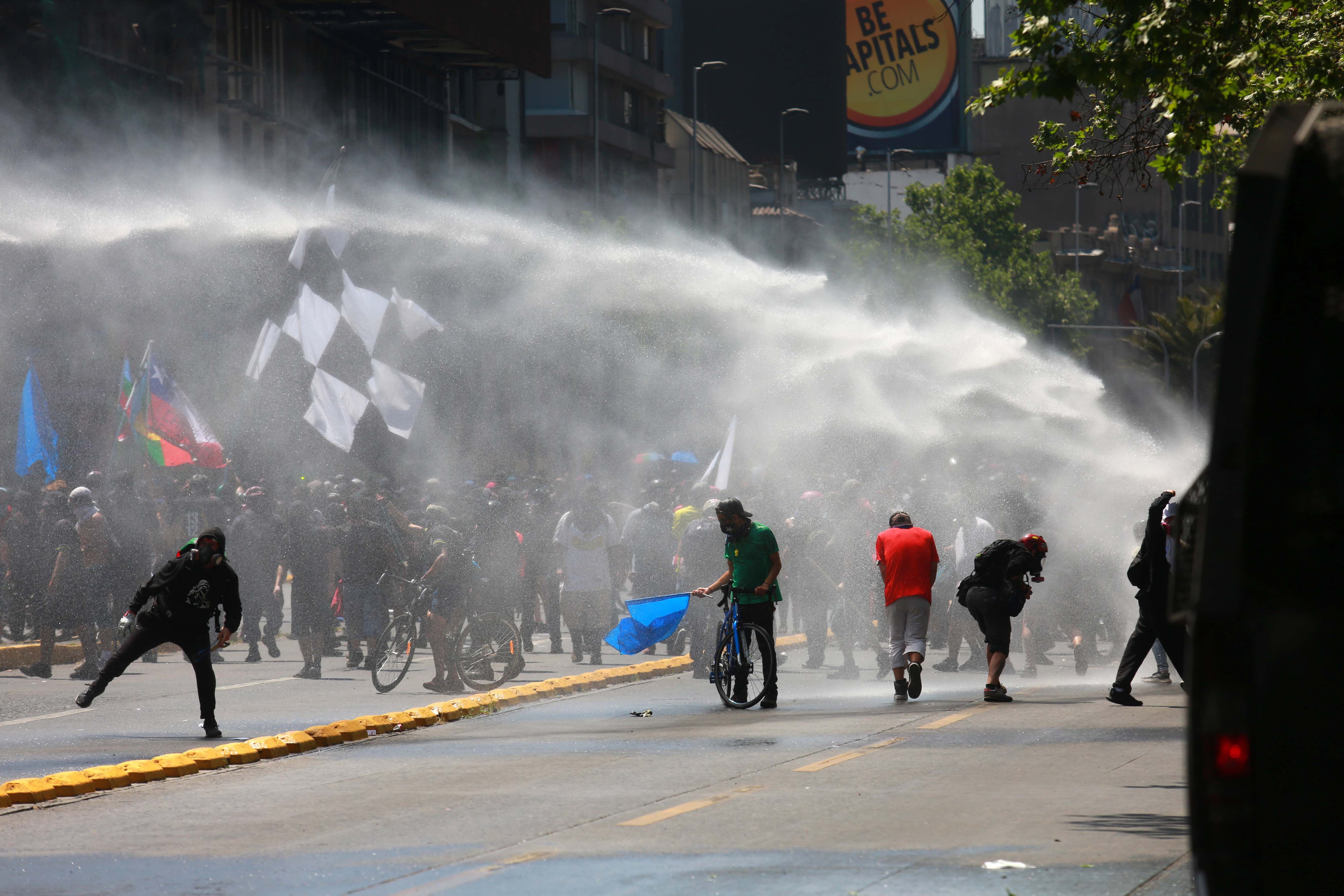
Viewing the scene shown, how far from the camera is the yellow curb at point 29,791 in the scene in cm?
888

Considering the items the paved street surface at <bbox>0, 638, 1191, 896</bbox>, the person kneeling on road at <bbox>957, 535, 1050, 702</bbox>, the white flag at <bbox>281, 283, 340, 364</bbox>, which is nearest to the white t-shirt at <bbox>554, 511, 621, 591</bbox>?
the paved street surface at <bbox>0, 638, 1191, 896</bbox>

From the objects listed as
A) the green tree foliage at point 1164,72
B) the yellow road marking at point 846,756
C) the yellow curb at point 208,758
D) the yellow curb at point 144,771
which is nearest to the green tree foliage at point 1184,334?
the green tree foliage at point 1164,72

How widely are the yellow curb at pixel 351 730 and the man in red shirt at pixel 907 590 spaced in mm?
4405

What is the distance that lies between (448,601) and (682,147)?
202 ft

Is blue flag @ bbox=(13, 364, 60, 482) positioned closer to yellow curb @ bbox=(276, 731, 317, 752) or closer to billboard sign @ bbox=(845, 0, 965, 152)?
yellow curb @ bbox=(276, 731, 317, 752)

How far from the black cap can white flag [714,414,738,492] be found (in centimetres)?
763

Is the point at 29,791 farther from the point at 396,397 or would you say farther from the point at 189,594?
the point at 396,397

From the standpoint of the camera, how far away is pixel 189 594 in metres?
12.2

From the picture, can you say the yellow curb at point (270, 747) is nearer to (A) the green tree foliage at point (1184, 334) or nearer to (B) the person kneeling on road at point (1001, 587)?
(B) the person kneeling on road at point (1001, 587)

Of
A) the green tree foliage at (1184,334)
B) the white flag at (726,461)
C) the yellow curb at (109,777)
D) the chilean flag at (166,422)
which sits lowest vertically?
the yellow curb at (109,777)

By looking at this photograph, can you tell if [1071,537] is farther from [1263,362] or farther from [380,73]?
[380,73]

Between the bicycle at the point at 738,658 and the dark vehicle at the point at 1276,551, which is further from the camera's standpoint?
the bicycle at the point at 738,658

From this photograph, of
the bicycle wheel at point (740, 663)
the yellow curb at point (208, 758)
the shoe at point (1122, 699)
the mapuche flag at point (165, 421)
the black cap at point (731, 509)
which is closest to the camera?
the yellow curb at point (208, 758)

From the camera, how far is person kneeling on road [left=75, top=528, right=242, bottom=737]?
1212 centimetres
